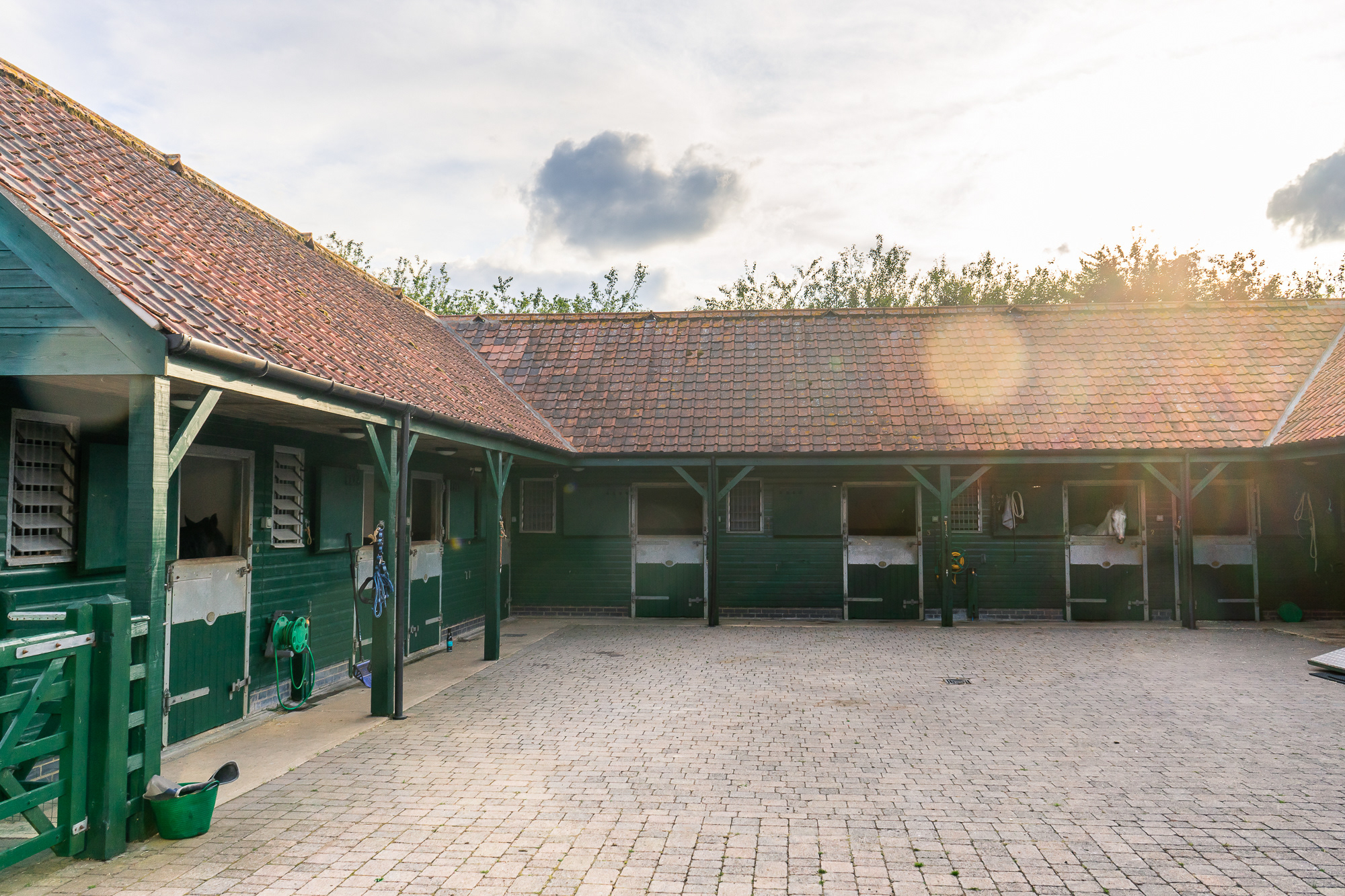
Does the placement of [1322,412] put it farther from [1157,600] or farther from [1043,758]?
[1043,758]

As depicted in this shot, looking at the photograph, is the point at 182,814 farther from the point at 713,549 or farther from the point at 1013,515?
the point at 1013,515

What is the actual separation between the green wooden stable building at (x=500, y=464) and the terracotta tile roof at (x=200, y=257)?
0.05 metres

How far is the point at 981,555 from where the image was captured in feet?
Answer: 43.0

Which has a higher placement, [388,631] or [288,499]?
[288,499]

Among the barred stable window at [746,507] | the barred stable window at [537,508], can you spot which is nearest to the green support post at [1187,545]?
the barred stable window at [746,507]

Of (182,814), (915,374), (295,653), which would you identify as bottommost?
(182,814)

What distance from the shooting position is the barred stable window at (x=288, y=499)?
739 centimetres

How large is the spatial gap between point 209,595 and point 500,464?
3.73 metres

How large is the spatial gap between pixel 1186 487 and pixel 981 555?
3.01 m

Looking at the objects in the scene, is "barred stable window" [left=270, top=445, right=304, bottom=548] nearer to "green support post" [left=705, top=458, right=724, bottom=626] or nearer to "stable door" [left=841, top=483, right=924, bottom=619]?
"green support post" [left=705, top=458, right=724, bottom=626]

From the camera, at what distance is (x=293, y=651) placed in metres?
7.34

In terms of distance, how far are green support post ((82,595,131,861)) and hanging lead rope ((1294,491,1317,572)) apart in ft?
49.4

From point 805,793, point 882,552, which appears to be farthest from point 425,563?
point 882,552

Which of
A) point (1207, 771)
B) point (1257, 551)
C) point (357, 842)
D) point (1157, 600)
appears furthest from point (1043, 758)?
point (1257, 551)
